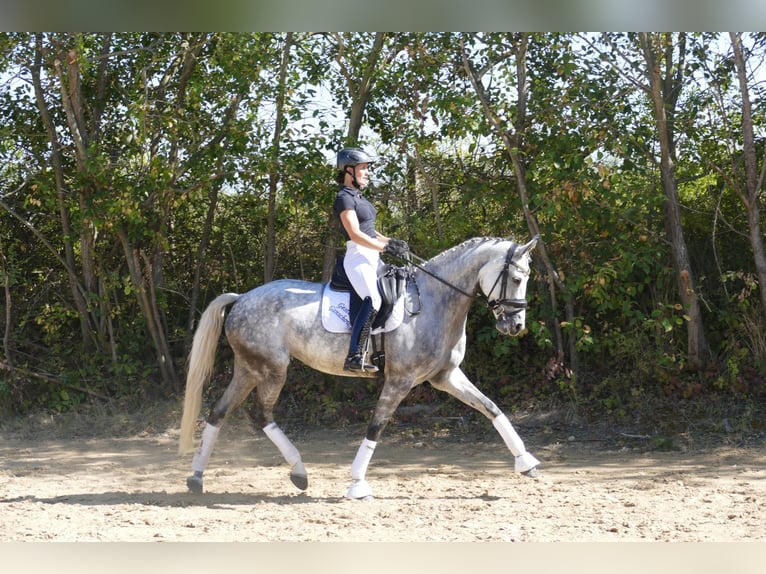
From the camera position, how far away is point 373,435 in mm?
5660

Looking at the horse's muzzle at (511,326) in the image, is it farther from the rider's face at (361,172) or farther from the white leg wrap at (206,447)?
the white leg wrap at (206,447)

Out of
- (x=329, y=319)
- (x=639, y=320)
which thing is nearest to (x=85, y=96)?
(x=329, y=319)

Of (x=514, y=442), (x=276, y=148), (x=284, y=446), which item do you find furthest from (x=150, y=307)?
(x=514, y=442)

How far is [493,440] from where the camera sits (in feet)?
26.4

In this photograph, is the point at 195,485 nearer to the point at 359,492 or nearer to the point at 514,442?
the point at 359,492

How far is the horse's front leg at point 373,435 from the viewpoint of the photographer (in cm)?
560

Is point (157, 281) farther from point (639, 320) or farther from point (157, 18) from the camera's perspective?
point (157, 18)

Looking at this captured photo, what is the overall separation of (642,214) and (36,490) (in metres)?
5.92

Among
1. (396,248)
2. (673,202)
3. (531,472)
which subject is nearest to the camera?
(396,248)

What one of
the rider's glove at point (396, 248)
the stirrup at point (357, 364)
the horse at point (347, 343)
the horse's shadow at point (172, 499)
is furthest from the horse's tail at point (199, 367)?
the rider's glove at point (396, 248)

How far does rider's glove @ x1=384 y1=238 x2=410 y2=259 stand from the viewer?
5.53 meters

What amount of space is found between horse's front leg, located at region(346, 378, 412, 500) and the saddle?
45cm

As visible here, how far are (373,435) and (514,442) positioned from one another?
100 centimetres

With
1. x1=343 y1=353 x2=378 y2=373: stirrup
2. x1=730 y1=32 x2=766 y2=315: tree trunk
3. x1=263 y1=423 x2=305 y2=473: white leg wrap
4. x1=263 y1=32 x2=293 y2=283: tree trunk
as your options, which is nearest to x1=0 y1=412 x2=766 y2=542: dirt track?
x1=263 y1=423 x2=305 y2=473: white leg wrap
